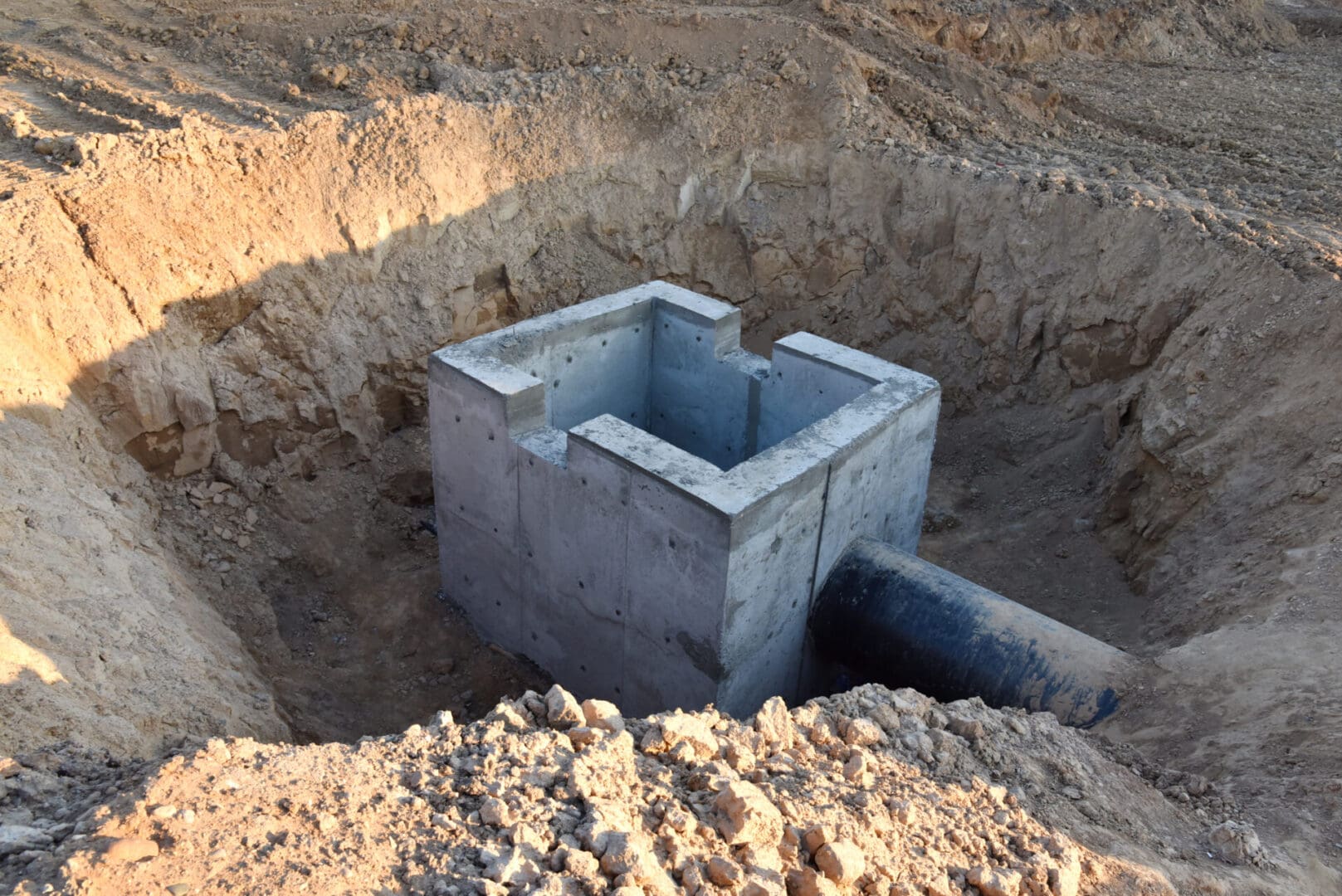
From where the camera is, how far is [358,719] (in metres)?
8.34

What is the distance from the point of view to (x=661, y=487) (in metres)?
6.88

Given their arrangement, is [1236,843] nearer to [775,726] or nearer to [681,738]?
[775,726]

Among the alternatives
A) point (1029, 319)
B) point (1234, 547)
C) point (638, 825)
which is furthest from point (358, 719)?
point (1029, 319)

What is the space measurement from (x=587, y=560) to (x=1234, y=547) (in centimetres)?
491

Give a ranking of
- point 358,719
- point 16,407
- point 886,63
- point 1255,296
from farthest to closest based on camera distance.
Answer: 1. point 886,63
2. point 1255,296
3. point 358,719
4. point 16,407

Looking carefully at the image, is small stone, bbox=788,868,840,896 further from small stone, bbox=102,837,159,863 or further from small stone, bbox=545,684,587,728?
small stone, bbox=102,837,159,863

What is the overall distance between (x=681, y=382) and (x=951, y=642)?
380 centimetres

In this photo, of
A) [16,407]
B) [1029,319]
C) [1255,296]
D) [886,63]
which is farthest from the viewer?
[886,63]

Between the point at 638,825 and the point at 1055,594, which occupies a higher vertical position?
the point at 638,825

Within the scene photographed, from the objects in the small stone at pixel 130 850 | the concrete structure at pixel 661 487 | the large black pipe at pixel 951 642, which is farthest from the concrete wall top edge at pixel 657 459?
the small stone at pixel 130 850

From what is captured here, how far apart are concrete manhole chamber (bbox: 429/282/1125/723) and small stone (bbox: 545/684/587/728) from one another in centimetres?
179

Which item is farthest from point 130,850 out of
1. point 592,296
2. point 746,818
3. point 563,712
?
point 592,296

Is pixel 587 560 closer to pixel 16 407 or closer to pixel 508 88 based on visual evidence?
pixel 16 407

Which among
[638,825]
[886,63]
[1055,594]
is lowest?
[1055,594]
